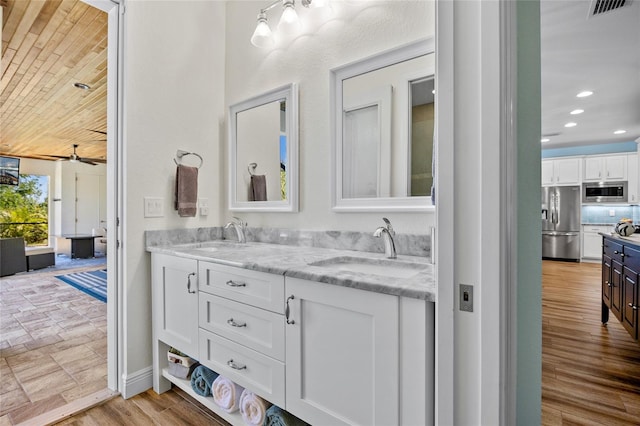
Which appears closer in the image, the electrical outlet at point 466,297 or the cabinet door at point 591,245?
the electrical outlet at point 466,297

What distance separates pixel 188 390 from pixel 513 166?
6.29 ft

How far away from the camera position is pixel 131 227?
6.30 ft

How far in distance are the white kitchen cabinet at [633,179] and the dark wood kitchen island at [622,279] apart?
15.0ft

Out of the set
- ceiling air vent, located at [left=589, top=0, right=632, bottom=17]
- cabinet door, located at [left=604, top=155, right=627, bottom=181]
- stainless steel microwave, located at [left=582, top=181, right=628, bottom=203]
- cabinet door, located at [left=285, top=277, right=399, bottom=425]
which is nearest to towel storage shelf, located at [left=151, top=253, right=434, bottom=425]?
cabinet door, located at [left=285, top=277, right=399, bottom=425]

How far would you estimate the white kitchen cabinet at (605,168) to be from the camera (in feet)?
21.5

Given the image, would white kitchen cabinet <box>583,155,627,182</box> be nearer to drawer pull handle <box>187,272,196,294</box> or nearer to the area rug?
drawer pull handle <box>187,272,196,294</box>

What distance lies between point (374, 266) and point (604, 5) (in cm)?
265

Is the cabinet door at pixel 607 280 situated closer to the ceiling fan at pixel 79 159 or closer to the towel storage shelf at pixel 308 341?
the towel storage shelf at pixel 308 341

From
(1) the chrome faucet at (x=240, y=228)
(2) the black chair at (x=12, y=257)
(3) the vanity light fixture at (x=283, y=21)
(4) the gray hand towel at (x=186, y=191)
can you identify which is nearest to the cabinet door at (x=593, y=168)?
(3) the vanity light fixture at (x=283, y=21)

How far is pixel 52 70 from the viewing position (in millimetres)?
3145

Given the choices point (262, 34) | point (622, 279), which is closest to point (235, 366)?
point (262, 34)

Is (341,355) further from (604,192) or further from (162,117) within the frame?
(604,192)

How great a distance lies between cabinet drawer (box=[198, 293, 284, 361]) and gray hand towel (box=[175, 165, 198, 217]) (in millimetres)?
726

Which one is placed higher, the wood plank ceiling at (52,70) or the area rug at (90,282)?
the wood plank ceiling at (52,70)
